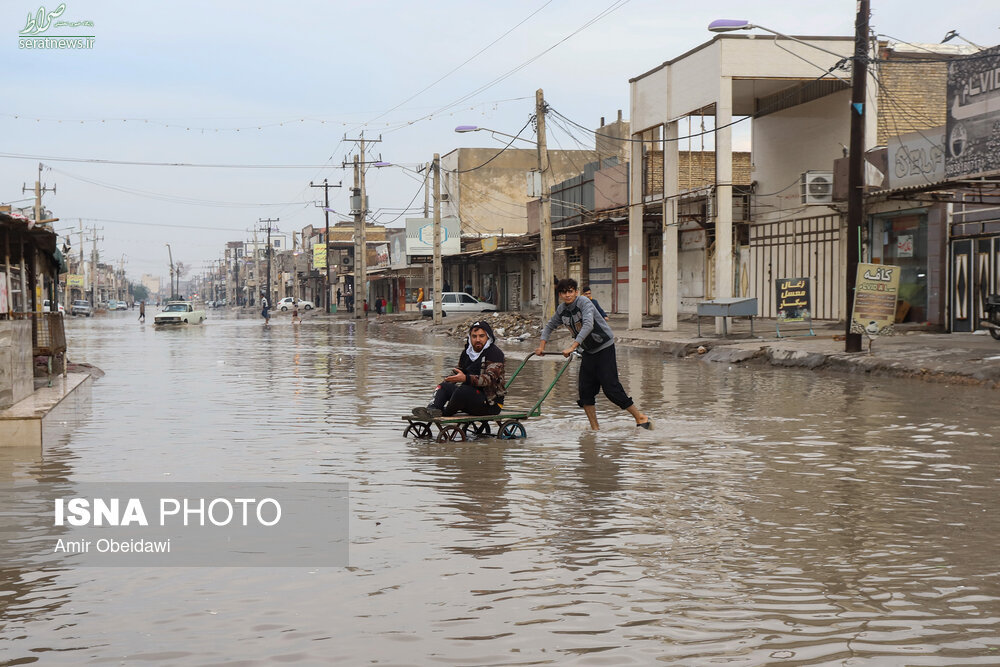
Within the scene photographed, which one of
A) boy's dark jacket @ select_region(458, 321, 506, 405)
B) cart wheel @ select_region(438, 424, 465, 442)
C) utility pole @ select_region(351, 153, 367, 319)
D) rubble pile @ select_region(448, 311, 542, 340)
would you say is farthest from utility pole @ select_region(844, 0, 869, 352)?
utility pole @ select_region(351, 153, 367, 319)

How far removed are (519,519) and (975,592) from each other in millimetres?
2995

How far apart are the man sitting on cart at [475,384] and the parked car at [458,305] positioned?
4514 centimetres

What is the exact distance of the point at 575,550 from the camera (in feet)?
20.9

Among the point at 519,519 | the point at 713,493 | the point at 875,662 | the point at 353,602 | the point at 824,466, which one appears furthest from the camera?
the point at 824,466

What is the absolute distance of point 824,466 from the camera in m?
9.46

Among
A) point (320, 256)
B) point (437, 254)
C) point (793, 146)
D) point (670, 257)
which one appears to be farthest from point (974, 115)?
point (320, 256)

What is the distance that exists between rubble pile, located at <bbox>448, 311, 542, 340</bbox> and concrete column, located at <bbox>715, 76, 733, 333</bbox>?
9.24 m

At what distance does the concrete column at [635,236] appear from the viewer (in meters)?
36.4

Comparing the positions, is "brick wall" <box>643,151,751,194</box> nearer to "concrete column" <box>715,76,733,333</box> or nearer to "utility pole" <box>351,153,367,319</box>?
"concrete column" <box>715,76,733,333</box>

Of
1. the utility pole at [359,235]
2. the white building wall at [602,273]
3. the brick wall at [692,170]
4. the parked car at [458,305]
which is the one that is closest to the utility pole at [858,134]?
the brick wall at [692,170]

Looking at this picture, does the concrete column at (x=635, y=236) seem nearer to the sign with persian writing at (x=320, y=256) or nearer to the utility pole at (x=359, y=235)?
the utility pole at (x=359, y=235)

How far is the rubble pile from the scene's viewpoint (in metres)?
38.9

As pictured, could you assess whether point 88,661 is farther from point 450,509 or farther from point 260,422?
point 260,422

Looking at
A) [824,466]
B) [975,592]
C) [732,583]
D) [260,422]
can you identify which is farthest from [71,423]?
[975,592]
